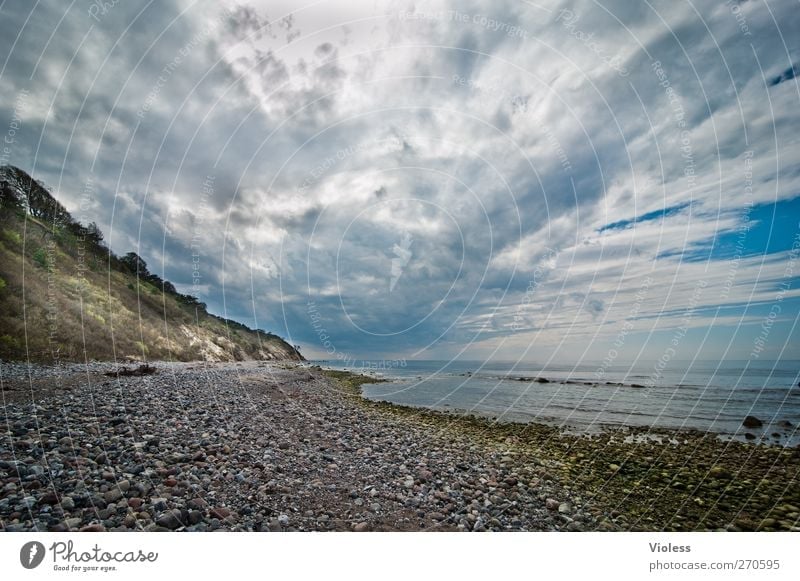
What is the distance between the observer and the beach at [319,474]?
4578 mm

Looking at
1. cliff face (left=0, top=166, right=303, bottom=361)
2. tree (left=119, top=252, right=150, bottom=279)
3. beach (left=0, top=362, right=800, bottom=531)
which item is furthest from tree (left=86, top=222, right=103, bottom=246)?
beach (left=0, top=362, right=800, bottom=531)

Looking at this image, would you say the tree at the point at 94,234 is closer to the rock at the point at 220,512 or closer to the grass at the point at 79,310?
the grass at the point at 79,310

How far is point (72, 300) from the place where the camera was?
2033 cm

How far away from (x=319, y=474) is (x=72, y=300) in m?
23.1

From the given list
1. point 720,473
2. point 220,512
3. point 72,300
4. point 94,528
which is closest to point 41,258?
point 72,300

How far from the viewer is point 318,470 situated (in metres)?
6.43

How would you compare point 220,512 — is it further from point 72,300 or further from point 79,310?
point 72,300

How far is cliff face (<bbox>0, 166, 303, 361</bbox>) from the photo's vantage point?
15766 mm

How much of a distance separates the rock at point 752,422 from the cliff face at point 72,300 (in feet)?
95.9

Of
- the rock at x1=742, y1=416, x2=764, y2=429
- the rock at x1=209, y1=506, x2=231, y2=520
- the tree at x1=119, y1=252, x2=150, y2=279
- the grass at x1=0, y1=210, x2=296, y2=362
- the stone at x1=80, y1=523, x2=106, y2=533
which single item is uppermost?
the tree at x1=119, y1=252, x2=150, y2=279

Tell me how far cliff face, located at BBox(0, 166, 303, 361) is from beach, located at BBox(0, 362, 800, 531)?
602 centimetres

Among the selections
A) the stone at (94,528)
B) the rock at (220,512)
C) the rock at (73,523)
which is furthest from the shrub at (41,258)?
the rock at (220,512)

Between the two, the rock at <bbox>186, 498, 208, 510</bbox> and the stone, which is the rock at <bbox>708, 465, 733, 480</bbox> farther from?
the stone

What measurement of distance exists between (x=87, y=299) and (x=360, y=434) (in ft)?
73.1
